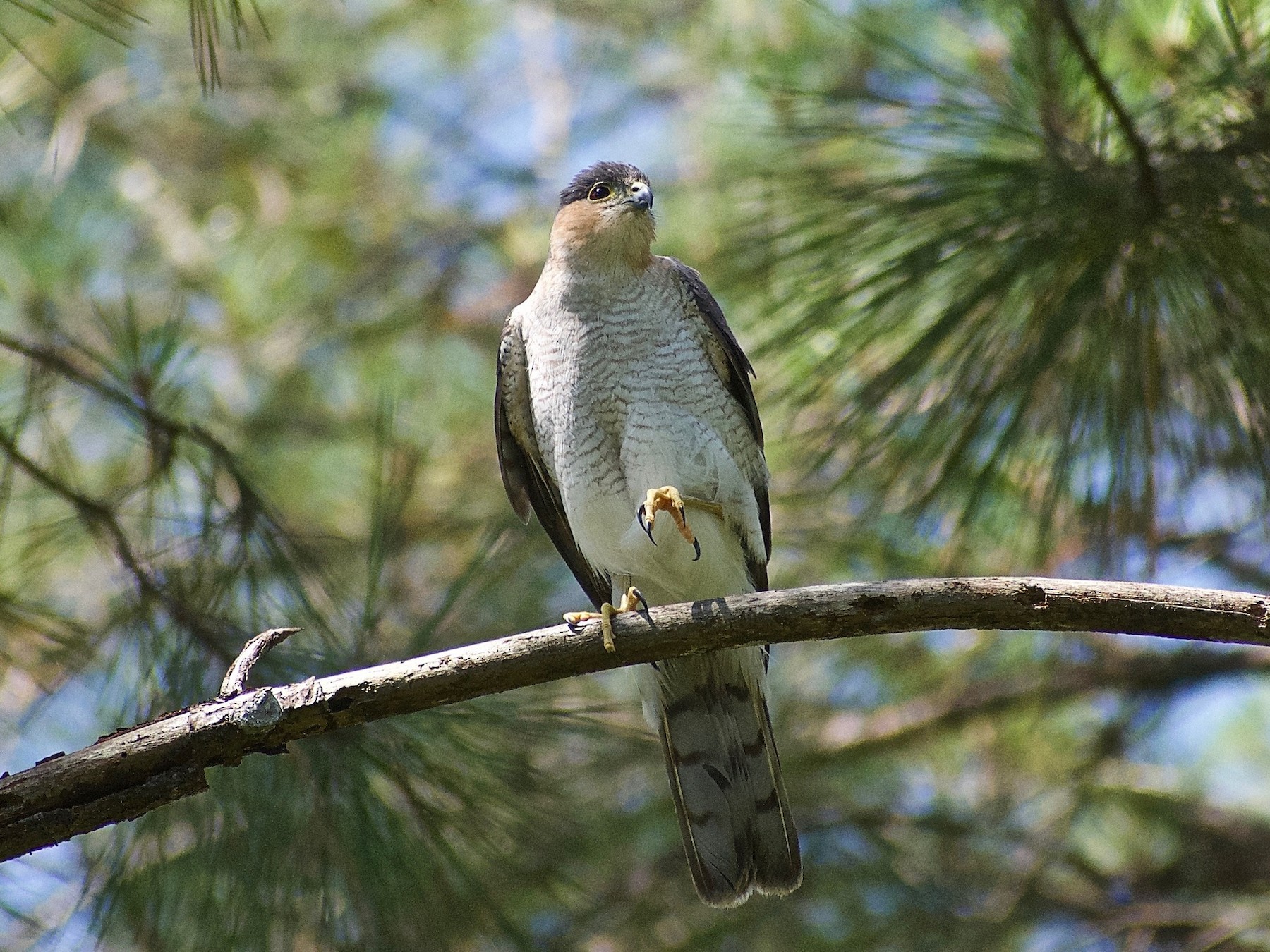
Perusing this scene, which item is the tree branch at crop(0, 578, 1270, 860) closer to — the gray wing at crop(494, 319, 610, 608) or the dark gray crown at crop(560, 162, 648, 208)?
the gray wing at crop(494, 319, 610, 608)

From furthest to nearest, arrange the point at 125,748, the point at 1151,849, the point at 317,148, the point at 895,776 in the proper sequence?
the point at 317,148
the point at 895,776
the point at 1151,849
the point at 125,748

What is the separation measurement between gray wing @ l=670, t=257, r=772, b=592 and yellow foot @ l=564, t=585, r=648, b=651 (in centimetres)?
73

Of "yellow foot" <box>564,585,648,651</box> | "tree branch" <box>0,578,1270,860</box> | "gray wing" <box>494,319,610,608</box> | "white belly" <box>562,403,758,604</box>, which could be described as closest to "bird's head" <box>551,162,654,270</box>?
"gray wing" <box>494,319,610,608</box>

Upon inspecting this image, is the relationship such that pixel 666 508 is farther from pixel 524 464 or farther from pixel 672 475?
pixel 524 464

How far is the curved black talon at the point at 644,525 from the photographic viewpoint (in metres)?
3.56

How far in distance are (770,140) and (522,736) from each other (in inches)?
127

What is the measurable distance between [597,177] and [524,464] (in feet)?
3.48

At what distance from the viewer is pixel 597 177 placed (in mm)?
4500

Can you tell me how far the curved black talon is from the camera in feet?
11.7

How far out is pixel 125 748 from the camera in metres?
2.34

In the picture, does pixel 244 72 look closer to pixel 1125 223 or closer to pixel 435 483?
pixel 435 483

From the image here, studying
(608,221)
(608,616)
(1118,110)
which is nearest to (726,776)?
(608,616)

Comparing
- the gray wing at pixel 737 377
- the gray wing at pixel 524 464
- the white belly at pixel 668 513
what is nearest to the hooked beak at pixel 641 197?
the gray wing at pixel 737 377

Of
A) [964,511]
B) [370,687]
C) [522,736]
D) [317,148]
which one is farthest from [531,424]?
[317,148]
